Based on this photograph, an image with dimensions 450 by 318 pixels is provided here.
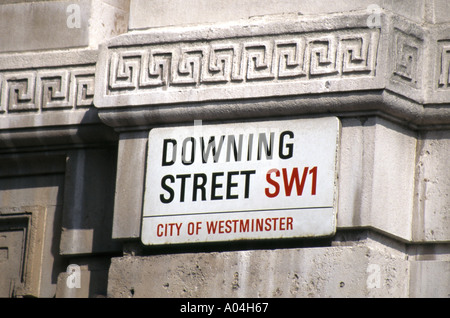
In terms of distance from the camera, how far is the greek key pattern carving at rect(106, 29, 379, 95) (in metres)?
7.08

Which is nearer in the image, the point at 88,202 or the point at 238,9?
the point at 238,9

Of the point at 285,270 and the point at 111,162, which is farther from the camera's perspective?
the point at 111,162

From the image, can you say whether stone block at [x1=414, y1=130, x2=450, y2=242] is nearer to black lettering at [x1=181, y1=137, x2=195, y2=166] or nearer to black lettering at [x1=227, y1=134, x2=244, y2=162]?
black lettering at [x1=227, y1=134, x2=244, y2=162]

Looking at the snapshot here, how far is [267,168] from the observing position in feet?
23.6

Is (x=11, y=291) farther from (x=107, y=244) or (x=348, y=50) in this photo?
(x=348, y=50)

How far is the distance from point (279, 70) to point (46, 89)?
1663mm

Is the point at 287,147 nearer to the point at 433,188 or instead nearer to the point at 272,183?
the point at 272,183

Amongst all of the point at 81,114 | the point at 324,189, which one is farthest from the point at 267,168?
the point at 81,114

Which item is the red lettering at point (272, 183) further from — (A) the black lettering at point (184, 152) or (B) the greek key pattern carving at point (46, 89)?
(B) the greek key pattern carving at point (46, 89)

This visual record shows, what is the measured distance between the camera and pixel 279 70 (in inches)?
285

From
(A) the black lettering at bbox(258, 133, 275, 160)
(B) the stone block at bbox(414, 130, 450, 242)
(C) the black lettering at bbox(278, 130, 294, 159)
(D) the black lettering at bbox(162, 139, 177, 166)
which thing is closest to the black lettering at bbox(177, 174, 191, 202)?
(D) the black lettering at bbox(162, 139, 177, 166)

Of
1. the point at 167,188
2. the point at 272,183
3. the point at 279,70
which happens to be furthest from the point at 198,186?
the point at 279,70

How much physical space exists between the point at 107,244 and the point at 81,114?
2.76 feet

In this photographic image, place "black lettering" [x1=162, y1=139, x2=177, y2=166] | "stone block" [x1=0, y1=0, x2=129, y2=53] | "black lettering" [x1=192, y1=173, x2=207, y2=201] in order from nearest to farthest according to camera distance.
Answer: "black lettering" [x1=192, y1=173, x2=207, y2=201] → "black lettering" [x1=162, y1=139, x2=177, y2=166] → "stone block" [x1=0, y1=0, x2=129, y2=53]
